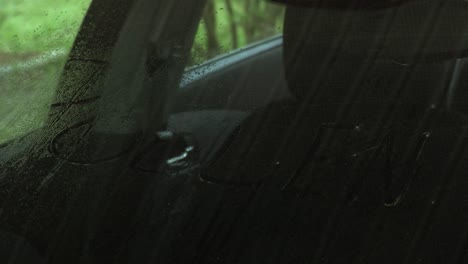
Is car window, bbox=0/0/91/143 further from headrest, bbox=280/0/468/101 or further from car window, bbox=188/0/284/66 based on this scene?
headrest, bbox=280/0/468/101

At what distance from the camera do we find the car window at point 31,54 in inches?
59.6

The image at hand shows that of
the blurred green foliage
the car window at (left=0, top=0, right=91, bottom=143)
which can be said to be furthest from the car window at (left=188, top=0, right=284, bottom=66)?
the car window at (left=0, top=0, right=91, bottom=143)

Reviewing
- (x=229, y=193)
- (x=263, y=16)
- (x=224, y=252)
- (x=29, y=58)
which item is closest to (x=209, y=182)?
(x=229, y=193)

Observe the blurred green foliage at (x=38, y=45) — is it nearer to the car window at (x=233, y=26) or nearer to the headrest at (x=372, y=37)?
the car window at (x=233, y=26)

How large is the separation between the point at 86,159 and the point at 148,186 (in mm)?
165

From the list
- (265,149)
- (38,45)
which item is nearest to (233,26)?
(265,149)

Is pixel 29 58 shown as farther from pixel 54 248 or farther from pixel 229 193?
pixel 229 193

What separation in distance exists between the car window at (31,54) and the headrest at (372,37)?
0.57 metres

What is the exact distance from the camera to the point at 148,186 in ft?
4.18

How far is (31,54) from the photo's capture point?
1568mm

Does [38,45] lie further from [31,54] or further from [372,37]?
[372,37]

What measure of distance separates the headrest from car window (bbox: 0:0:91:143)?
1.88 ft

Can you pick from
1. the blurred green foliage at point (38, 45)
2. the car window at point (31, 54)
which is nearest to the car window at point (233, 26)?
the blurred green foliage at point (38, 45)

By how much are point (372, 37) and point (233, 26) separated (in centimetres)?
30
